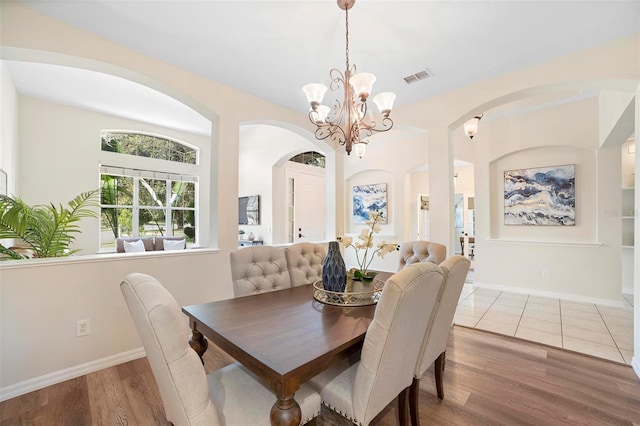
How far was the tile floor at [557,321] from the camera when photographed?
2.72m

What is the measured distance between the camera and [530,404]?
6.12ft

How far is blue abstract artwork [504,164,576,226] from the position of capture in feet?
14.4

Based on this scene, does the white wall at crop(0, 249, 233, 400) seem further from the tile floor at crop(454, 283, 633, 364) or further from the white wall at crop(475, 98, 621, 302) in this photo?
the white wall at crop(475, 98, 621, 302)

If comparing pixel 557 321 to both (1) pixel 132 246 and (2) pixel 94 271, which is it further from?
(1) pixel 132 246

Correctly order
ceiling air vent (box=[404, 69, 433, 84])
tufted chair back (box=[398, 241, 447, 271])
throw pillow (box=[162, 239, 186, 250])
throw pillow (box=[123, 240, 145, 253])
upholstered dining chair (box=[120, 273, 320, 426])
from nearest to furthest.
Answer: upholstered dining chair (box=[120, 273, 320, 426]) → tufted chair back (box=[398, 241, 447, 271]) → ceiling air vent (box=[404, 69, 433, 84]) → throw pillow (box=[123, 240, 145, 253]) → throw pillow (box=[162, 239, 186, 250])

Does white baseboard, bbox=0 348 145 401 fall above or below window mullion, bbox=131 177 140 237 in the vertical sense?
below

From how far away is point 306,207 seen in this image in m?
6.74

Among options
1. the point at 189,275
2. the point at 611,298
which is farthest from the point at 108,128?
the point at 611,298

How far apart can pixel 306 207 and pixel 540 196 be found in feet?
15.0

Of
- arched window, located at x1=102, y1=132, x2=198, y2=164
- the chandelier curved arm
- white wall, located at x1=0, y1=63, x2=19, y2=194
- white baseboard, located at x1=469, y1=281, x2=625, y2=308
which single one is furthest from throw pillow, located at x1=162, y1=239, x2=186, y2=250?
white baseboard, located at x1=469, y1=281, x2=625, y2=308

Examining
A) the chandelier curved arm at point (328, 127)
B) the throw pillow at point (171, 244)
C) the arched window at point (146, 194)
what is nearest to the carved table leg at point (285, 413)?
the chandelier curved arm at point (328, 127)

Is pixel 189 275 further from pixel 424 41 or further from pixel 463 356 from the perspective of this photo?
pixel 424 41

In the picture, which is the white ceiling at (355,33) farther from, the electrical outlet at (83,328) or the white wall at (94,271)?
the electrical outlet at (83,328)

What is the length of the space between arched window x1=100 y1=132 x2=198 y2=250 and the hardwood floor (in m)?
4.28
